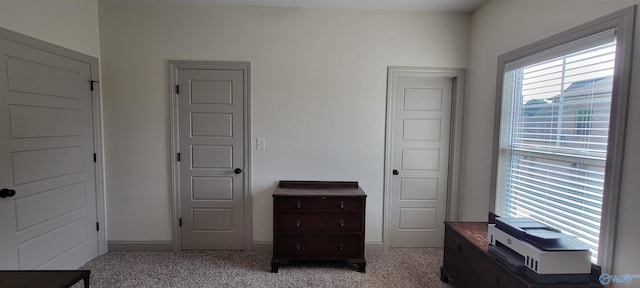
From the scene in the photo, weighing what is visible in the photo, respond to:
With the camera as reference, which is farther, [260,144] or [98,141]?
[260,144]

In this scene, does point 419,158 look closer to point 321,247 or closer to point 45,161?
point 321,247

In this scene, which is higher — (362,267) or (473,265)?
(473,265)

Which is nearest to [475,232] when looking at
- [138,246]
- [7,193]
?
[138,246]

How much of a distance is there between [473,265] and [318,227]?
4.24 ft

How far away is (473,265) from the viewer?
6.10ft

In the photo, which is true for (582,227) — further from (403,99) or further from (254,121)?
(254,121)

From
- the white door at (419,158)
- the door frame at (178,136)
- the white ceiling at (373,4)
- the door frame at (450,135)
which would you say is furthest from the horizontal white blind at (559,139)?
the door frame at (178,136)

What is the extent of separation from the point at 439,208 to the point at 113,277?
3.38m

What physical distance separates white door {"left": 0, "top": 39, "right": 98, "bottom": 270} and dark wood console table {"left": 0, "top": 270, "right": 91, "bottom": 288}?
107cm

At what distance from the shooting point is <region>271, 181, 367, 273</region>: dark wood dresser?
95.8 inches

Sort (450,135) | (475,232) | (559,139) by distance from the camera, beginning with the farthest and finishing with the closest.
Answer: (450,135) < (475,232) < (559,139)

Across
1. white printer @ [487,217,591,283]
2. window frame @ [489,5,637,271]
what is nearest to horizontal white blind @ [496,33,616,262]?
window frame @ [489,5,637,271]

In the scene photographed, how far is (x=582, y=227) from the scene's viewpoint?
1.60 m

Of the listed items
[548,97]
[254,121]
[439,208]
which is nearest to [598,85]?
[548,97]
